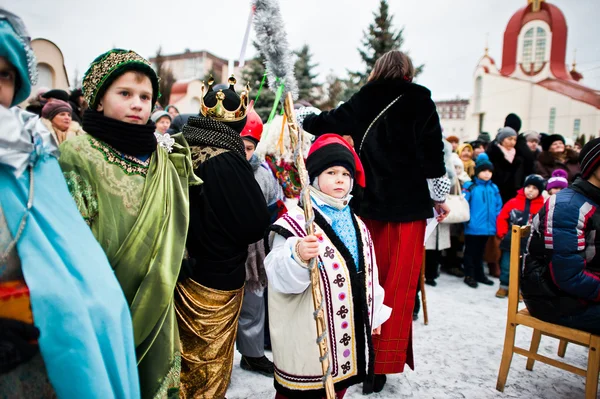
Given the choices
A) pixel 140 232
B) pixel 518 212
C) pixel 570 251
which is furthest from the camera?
pixel 518 212

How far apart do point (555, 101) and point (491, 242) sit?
1877 cm

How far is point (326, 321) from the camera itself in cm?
198

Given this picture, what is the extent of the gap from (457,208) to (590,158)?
2.79 meters

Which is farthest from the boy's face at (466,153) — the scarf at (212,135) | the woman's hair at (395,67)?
the scarf at (212,135)

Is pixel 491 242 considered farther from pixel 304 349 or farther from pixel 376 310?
pixel 304 349

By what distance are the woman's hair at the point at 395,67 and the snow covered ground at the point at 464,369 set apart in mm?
2406

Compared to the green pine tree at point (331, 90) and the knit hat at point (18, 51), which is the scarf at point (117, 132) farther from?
the green pine tree at point (331, 90)

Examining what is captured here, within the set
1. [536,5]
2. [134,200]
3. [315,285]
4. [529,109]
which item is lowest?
[315,285]

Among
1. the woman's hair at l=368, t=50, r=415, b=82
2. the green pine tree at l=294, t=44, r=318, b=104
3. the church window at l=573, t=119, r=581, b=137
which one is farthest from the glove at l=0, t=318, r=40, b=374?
the church window at l=573, t=119, r=581, b=137

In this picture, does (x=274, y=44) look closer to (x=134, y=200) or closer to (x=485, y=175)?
(x=134, y=200)

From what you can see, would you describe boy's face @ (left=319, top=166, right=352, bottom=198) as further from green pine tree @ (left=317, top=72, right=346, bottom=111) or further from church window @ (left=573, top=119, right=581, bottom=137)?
church window @ (left=573, top=119, right=581, bottom=137)

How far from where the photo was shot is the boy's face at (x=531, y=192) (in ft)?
17.2

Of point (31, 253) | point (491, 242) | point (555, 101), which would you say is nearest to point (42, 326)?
point (31, 253)

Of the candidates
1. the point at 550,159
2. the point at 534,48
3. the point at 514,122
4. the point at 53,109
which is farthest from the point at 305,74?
the point at 534,48
